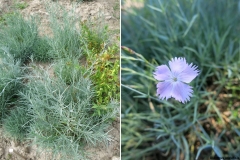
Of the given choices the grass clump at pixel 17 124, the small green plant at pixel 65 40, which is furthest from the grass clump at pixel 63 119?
the small green plant at pixel 65 40

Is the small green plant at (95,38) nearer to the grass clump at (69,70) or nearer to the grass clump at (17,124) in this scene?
the grass clump at (69,70)

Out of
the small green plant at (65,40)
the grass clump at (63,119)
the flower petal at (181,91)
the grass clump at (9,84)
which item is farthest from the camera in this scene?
the small green plant at (65,40)

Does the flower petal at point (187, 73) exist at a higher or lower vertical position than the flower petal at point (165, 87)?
higher

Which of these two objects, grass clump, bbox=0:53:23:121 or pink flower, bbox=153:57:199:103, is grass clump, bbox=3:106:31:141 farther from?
pink flower, bbox=153:57:199:103

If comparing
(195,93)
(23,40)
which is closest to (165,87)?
(195,93)

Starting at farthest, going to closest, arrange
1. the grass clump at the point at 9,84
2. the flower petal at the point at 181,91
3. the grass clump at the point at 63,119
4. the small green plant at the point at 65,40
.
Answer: the small green plant at the point at 65,40 → the grass clump at the point at 9,84 → the grass clump at the point at 63,119 → the flower petal at the point at 181,91

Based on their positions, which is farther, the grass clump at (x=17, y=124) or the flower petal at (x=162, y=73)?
the grass clump at (x=17, y=124)

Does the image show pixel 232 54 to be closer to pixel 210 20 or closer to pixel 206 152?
pixel 210 20

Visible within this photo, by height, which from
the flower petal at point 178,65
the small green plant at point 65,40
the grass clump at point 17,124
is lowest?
the grass clump at point 17,124
